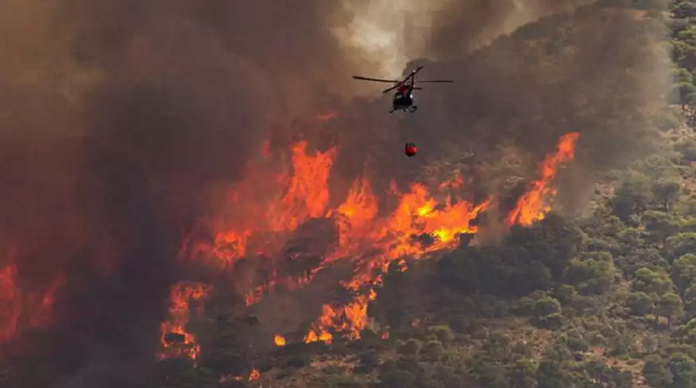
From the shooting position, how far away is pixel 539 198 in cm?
15288

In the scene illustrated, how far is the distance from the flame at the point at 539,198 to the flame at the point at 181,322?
4345cm

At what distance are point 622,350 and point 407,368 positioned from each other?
27153mm

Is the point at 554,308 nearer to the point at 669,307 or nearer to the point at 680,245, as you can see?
the point at 669,307

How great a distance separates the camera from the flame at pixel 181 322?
121m

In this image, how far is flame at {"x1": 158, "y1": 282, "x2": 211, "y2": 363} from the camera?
398ft

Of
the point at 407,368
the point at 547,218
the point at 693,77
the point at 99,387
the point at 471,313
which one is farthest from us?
the point at 693,77

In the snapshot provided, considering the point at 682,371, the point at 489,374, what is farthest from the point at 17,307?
the point at 682,371

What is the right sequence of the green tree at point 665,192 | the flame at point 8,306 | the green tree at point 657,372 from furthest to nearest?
the green tree at point 665,192, the green tree at point 657,372, the flame at point 8,306

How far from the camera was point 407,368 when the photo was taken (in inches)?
5037

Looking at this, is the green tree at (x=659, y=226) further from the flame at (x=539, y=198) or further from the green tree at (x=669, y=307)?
the flame at (x=539, y=198)

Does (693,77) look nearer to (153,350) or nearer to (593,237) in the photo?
(593,237)

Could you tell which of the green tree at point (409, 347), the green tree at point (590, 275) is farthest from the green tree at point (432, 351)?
the green tree at point (590, 275)

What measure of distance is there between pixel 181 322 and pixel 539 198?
5139 cm

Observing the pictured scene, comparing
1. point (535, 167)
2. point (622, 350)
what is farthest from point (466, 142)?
point (622, 350)
